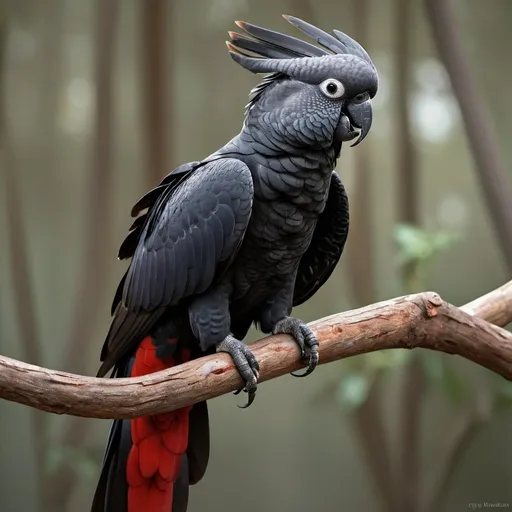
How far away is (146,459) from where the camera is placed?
1.60m

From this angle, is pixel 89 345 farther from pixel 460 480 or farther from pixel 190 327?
pixel 460 480

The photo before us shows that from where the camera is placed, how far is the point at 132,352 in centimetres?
159

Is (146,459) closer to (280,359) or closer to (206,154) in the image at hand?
(280,359)

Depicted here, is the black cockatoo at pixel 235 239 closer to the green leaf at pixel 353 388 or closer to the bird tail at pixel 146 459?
the bird tail at pixel 146 459

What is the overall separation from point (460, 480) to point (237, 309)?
1992mm

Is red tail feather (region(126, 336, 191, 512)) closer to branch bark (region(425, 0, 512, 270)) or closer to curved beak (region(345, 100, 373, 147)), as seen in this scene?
curved beak (region(345, 100, 373, 147))

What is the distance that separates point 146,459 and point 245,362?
Answer: 45cm

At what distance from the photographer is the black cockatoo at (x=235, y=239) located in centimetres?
137

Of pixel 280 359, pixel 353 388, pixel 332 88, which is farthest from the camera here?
pixel 353 388

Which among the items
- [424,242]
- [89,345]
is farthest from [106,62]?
[424,242]

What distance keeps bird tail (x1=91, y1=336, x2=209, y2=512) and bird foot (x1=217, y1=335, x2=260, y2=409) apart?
0.67 feet

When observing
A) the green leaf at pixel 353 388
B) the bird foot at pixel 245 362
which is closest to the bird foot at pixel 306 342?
the bird foot at pixel 245 362

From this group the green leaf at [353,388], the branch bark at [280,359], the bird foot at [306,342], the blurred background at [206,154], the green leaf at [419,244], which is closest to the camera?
the branch bark at [280,359]

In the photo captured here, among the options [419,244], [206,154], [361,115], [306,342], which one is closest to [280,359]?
[306,342]
